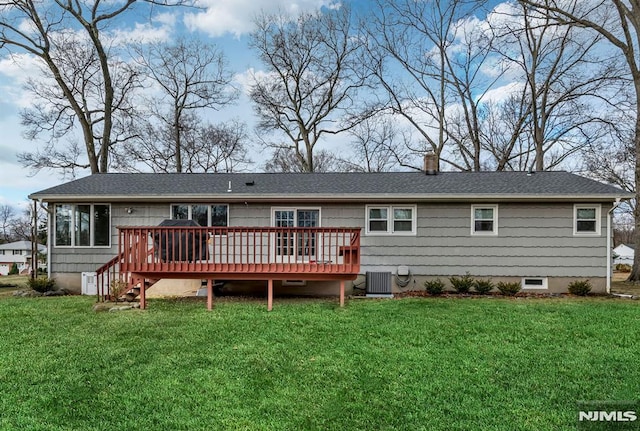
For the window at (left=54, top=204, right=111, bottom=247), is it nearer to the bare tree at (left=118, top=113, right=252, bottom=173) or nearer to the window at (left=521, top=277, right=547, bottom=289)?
the window at (left=521, top=277, right=547, bottom=289)

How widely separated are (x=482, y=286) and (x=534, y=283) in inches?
61.9

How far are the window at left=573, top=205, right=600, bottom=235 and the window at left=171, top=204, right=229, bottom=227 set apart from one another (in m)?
8.93

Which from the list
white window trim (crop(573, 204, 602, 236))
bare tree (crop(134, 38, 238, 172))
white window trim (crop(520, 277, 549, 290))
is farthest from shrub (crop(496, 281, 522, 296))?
bare tree (crop(134, 38, 238, 172))

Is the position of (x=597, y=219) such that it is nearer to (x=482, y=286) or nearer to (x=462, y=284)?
(x=482, y=286)

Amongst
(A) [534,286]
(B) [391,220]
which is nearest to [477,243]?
(A) [534,286]

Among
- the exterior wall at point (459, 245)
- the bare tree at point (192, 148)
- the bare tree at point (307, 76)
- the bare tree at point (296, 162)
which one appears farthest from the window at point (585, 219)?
the bare tree at point (192, 148)

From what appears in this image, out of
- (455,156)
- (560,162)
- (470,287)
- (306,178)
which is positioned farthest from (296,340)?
(560,162)

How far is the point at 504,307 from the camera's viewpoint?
7055mm

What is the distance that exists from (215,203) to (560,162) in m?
19.4

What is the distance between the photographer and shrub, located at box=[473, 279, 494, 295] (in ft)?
28.6

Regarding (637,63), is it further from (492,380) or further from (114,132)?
(114,132)

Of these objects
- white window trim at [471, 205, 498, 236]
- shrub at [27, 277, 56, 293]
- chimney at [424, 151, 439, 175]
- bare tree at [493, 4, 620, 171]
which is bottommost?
shrub at [27, 277, 56, 293]

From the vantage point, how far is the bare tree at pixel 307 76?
20156mm

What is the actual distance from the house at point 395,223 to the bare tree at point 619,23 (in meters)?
3.32
